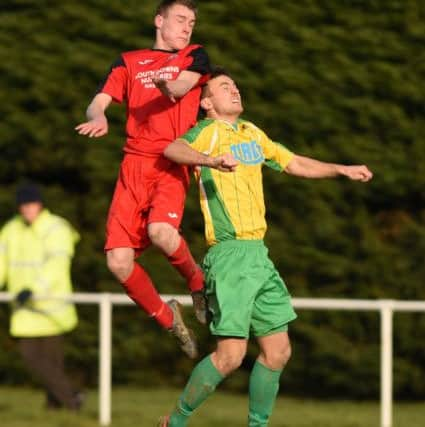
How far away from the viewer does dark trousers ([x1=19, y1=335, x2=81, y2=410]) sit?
11938 millimetres

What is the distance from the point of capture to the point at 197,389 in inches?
345

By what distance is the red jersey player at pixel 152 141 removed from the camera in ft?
28.7

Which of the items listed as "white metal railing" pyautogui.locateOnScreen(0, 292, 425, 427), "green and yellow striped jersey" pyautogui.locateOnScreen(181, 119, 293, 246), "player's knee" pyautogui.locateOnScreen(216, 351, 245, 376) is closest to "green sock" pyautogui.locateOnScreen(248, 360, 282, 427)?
"player's knee" pyautogui.locateOnScreen(216, 351, 245, 376)

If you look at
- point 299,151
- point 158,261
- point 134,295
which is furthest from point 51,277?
point 134,295

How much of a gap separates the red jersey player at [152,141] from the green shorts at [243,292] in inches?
9.3

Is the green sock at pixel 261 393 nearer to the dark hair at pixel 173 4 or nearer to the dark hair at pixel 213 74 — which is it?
the dark hair at pixel 213 74

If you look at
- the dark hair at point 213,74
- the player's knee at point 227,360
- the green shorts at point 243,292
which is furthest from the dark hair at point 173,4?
the player's knee at point 227,360

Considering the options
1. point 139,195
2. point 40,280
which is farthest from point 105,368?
point 139,195

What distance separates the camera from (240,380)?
13.0 m

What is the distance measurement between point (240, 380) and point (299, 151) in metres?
1.83

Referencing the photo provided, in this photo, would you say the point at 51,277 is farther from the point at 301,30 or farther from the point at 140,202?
the point at 140,202

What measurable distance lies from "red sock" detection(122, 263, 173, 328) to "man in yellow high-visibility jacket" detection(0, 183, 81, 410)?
3036 mm

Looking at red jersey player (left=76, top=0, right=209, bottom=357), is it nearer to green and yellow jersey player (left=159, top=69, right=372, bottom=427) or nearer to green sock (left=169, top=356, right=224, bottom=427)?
green and yellow jersey player (left=159, top=69, right=372, bottom=427)

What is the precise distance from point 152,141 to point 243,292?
0.88 metres
